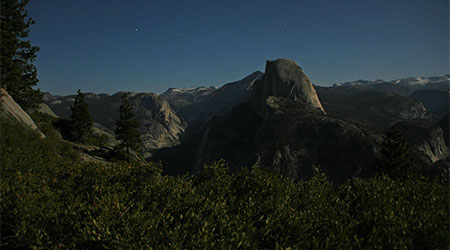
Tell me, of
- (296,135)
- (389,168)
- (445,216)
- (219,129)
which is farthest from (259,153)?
(219,129)

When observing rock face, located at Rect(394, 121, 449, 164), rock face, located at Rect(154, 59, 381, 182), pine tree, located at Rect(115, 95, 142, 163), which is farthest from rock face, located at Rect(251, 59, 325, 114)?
pine tree, located at Rect(115, 95, 142, 163)

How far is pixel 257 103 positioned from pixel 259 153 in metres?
85.8

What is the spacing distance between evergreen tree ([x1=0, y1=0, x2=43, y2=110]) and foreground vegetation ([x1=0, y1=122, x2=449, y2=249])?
27103 millimetres

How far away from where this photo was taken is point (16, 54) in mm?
42125

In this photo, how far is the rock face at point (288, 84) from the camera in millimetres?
138875

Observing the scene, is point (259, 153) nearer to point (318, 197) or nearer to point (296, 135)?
point (296, 135)

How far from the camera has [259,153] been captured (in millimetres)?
91250

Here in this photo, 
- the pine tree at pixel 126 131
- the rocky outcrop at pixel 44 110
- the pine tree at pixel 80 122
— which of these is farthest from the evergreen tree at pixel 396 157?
the rocky outcrop at pixel 44 110

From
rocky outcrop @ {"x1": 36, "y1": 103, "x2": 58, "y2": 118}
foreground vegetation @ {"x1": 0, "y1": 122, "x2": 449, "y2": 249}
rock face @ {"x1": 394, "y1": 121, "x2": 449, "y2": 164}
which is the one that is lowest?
rock face @ {"x1": 394, "y1": 121, "x2": 449, "y2": 164}

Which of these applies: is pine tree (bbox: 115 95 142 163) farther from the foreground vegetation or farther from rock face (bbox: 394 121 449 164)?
rock face (bbox: 394 121 449 164)

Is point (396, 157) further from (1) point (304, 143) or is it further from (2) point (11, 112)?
(2) point (11, 112)

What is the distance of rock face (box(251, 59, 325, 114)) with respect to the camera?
Answer: 13888 cm

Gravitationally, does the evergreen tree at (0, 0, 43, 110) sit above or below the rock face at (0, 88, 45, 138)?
above

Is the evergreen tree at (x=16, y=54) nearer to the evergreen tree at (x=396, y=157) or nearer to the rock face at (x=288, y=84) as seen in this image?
the evergreen tree at (x=396, y=157)
